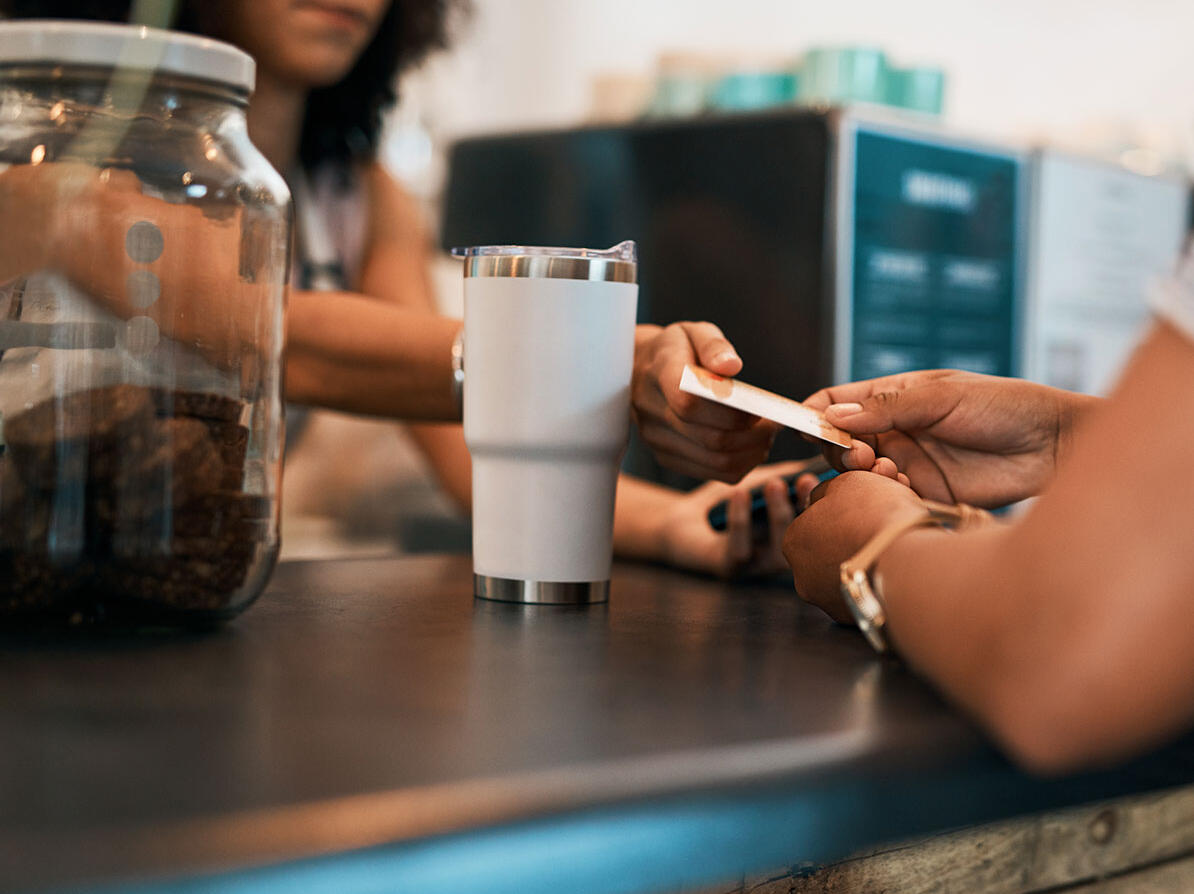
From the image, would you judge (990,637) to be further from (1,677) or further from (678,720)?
(1,677)

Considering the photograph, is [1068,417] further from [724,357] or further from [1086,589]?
[1086,589]

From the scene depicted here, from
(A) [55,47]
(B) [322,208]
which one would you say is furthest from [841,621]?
(B) [322,208]

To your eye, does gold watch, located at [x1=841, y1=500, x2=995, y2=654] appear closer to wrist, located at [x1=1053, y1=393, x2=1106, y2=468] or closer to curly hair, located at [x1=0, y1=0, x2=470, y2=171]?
wrist, located at [x1=1053, y1=393, x2=1106, y2=468]

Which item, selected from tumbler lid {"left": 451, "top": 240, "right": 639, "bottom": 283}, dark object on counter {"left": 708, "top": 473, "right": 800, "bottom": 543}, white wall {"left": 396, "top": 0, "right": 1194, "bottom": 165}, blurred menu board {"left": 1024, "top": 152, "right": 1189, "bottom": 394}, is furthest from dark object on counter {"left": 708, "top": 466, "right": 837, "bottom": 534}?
white wall {"left": 396, "top": 0, "right": 1194, "bottom": 165}

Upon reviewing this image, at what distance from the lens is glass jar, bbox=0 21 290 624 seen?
1.52 ft

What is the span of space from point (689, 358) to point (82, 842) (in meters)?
0.51

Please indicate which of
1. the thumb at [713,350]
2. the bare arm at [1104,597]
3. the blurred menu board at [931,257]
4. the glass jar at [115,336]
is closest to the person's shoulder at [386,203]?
the blurred menu board at [931,257]

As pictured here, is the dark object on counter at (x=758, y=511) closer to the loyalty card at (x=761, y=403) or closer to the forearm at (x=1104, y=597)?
the loyalty card at (x=761, y=403)

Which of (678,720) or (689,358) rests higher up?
(689,358)

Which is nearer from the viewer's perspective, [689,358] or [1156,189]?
[689,358]

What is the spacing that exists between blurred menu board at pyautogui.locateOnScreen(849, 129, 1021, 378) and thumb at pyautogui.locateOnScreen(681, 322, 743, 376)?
978 mm

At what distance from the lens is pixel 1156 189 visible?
2.26 metres

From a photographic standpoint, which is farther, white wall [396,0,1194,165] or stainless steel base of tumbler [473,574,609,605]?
white wall [396,0,1194,165]

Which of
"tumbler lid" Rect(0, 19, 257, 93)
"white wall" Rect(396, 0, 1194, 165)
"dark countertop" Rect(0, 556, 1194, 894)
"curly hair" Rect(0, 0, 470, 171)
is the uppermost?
"white wall" Rect(396, 0, 1194, 165)
